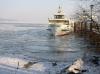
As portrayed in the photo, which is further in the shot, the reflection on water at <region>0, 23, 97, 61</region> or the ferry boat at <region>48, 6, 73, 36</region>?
the ferry boat at <region>48, 6, 73, 36</region>

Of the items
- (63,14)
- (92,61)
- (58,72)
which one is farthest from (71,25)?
(58,72)

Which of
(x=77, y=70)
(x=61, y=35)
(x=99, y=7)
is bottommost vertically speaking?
(x=61, y=35)

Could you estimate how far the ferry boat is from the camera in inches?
2702

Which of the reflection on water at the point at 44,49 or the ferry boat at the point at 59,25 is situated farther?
the ferry boat at the point at 59,25

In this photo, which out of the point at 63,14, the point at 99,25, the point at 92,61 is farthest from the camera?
the point at 63,14

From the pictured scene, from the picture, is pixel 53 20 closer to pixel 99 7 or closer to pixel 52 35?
pixel 52 35

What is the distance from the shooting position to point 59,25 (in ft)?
225

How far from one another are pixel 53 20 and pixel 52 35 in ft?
14.0

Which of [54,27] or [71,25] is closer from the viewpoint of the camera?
[54,27]

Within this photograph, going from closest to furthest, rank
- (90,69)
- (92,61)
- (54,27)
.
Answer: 1. (90,69)
2. (92,61)
3. (54,27)

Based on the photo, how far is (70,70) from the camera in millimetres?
15602

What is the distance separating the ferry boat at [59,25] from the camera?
68.6 metres

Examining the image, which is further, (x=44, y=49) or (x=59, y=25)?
(x=59, y=25)

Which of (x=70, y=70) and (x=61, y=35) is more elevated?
(x=70, y=70)
